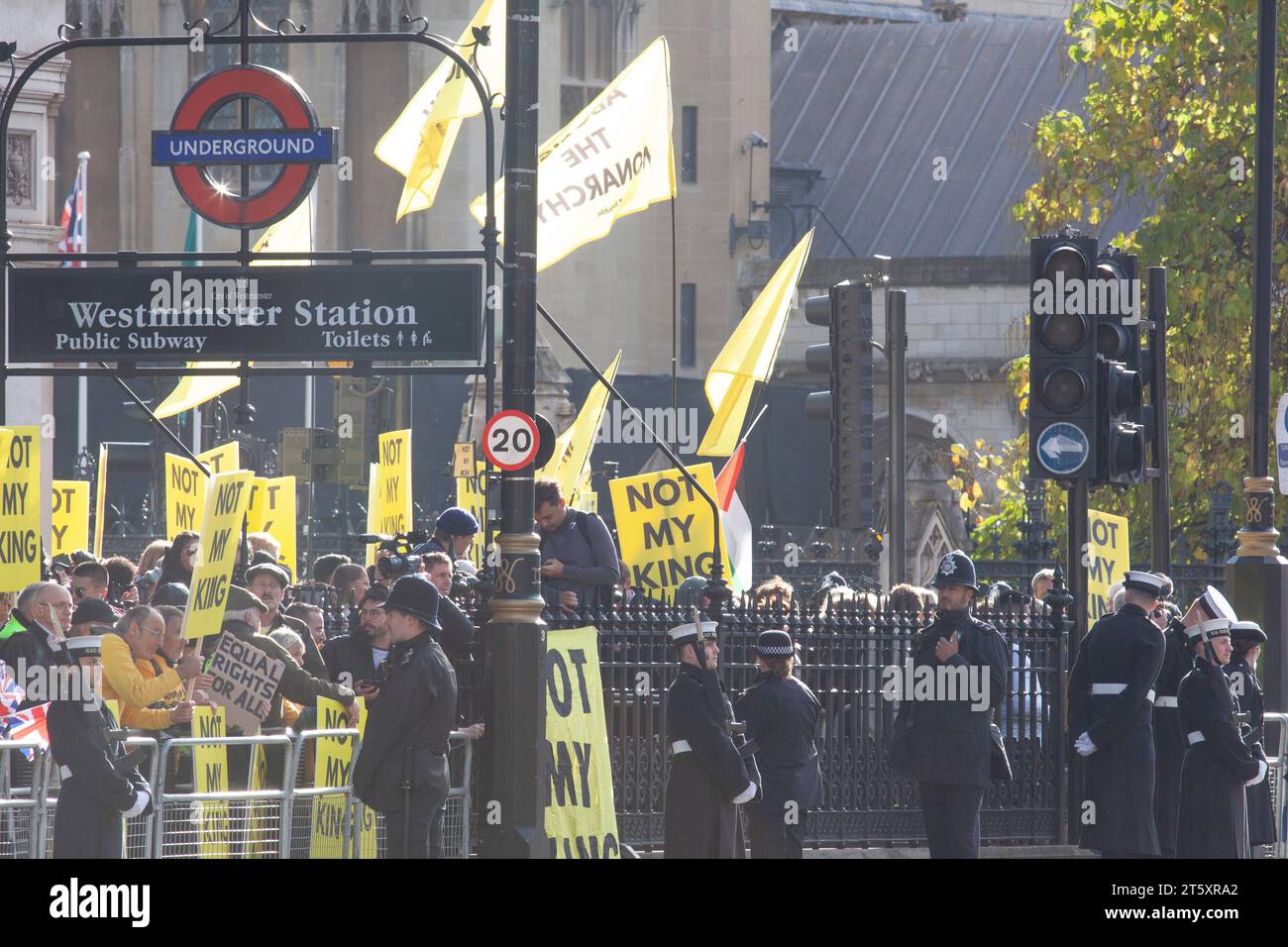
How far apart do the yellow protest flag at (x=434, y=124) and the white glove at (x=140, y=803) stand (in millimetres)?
6560

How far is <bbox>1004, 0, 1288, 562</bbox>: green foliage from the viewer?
21562 mm

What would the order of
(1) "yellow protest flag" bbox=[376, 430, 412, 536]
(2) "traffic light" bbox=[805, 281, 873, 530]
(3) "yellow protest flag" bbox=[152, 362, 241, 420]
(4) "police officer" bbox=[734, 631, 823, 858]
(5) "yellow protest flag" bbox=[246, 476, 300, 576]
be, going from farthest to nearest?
1. (3) "yellow protest flag" bbox=[152, 362, 241, 420]
2. (1) "yellow protest flag" bbox=[376, 430, 412, 536]
3. (5) "yellow protest flag" bbox=[246, 476, 300, 576]
4. (2) "traffic light" bbox=[805, 281, 873, 530]
5. (4) "police officer" bbox=[734, 631, 823, 858]

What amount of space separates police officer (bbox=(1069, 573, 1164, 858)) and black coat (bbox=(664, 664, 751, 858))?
6.80 ft

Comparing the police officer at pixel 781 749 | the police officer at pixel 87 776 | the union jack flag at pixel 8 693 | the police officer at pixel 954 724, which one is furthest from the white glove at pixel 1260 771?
the union jack flag at pixel 8 693

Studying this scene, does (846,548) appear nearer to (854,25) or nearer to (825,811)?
(825,811)

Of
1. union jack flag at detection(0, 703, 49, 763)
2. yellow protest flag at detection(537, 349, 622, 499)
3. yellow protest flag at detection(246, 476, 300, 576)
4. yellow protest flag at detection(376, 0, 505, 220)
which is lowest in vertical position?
union jack flag at detection(0, 703, 49, 763)

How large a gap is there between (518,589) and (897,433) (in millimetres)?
4374

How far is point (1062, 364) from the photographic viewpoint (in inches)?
527

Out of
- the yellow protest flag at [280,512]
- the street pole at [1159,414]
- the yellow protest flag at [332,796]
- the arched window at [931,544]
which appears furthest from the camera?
the arched window at [931,544]

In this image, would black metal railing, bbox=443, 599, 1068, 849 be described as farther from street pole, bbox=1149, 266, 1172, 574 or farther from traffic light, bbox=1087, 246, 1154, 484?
traffic light, bbox=1087, 246, 1154, 484

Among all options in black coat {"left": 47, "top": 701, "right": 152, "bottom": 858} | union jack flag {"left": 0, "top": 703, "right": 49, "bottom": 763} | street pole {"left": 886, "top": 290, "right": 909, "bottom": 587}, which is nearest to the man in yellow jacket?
union jack flag {"left": 0, "top": 703, "right": 49, "bottom": 763}

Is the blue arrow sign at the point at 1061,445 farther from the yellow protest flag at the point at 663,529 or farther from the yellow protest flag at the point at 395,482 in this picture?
the yellow protest flag at the point at 395,482

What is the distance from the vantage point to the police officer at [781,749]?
41.9ft
